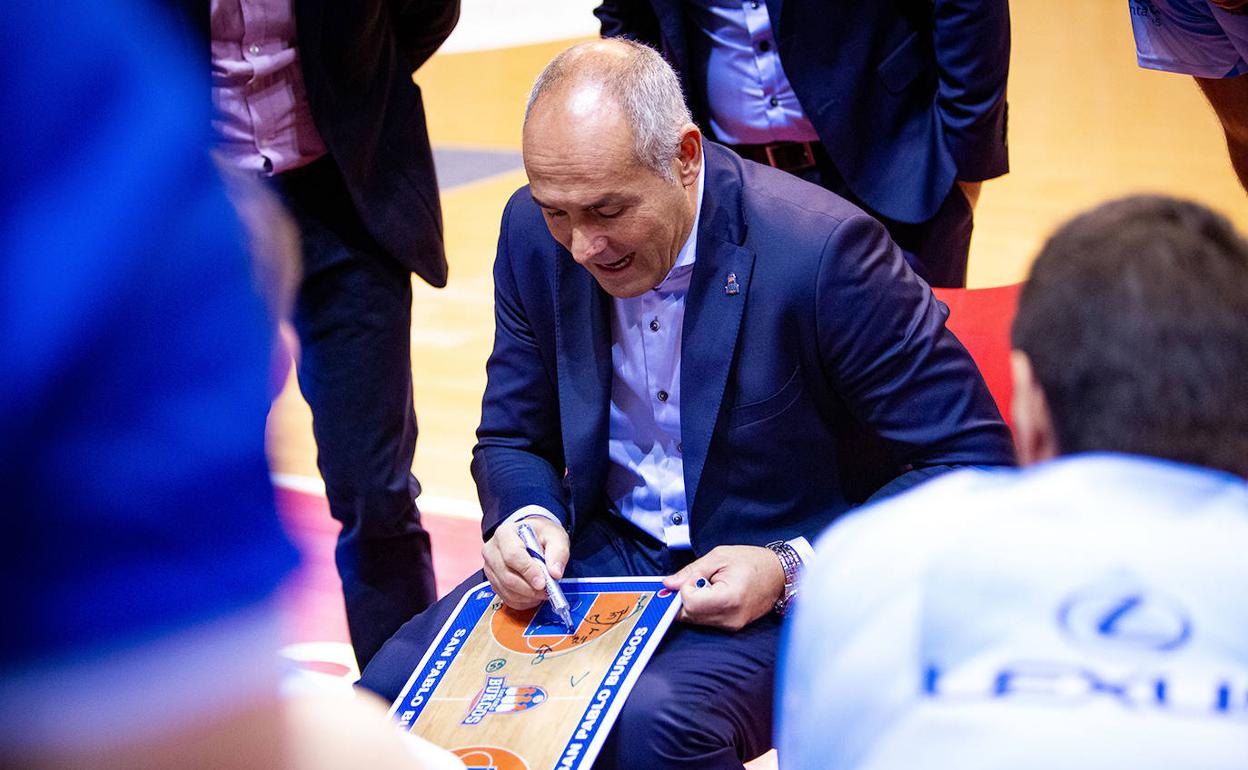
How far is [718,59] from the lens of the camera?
2.82 metres

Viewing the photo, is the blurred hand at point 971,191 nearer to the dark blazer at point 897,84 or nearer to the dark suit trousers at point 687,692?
the dark blazer at point 897,84

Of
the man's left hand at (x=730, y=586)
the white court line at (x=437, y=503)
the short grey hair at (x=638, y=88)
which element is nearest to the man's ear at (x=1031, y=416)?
the man's left hand at (x=730, y=586)

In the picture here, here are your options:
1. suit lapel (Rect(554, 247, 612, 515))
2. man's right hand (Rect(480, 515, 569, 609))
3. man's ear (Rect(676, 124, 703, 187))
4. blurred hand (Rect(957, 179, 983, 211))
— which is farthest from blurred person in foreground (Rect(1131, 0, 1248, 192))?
man's right hand (Rect(480, 515, 569, 609))

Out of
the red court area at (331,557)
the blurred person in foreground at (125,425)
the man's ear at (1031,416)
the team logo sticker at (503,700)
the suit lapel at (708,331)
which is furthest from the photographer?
the red court area at (331,557)

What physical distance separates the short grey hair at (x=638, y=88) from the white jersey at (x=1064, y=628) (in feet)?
3.36

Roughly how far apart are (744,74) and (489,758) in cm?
159

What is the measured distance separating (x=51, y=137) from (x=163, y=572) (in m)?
0.21

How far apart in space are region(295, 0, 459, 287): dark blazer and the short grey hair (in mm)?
650

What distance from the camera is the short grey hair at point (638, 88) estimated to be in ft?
6.33

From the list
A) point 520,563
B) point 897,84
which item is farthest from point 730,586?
point 897,84

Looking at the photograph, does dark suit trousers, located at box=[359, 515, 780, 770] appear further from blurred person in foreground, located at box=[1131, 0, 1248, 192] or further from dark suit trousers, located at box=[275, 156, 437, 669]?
blurred person in foreground, located at box=[1131, 0, 1248, 192]

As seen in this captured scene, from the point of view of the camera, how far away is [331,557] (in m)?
3.48

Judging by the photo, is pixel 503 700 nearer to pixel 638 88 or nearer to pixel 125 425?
pixel 638 88

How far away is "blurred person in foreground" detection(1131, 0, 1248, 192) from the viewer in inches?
97.8
